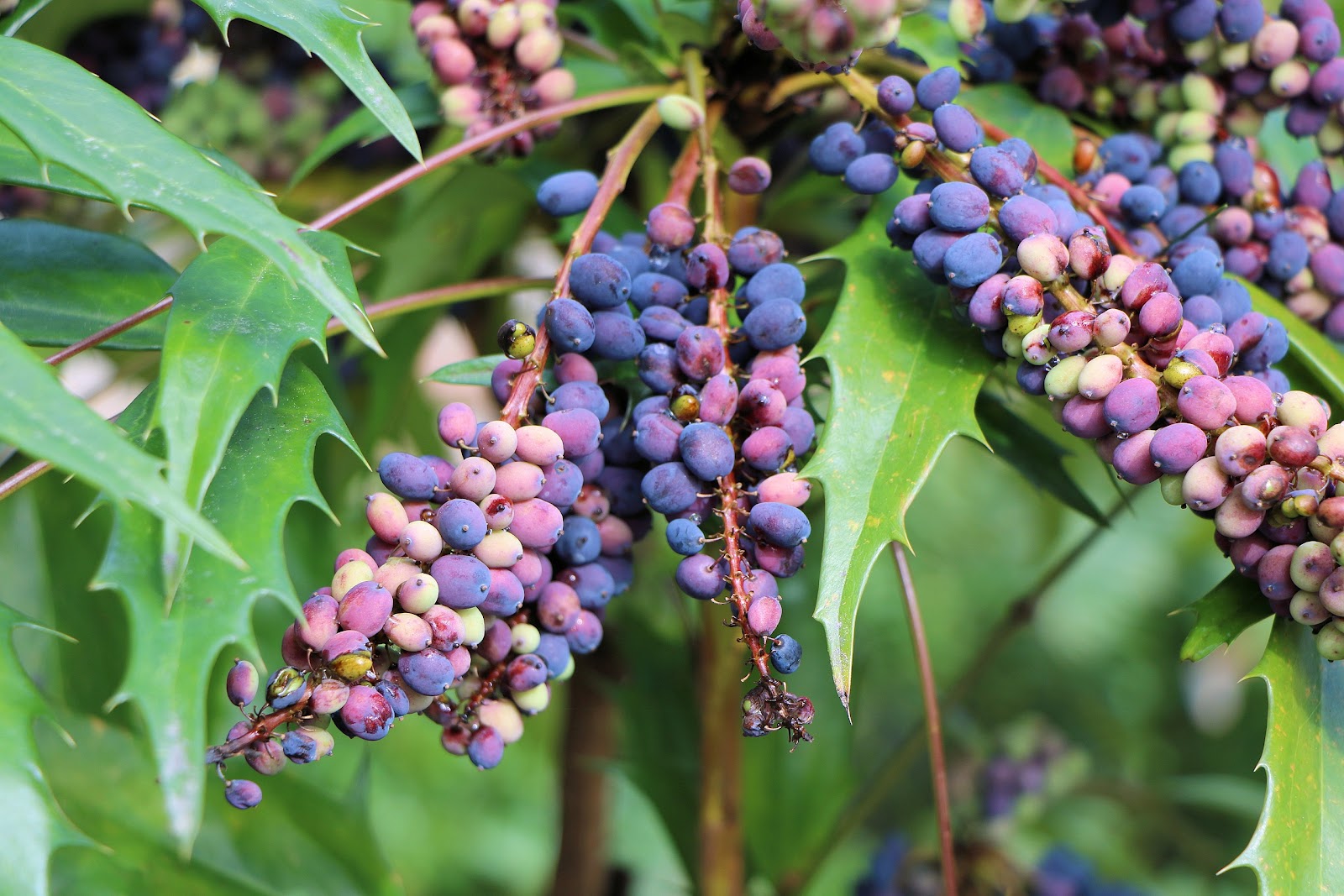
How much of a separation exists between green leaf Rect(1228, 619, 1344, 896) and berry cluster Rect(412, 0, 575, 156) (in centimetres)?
44

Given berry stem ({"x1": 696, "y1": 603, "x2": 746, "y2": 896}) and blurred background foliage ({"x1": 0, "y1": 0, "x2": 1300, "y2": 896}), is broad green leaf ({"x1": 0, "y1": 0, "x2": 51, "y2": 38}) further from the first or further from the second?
berry stem ({"x1": 696, "y1": 603, "x2": 746, "y2": 896})

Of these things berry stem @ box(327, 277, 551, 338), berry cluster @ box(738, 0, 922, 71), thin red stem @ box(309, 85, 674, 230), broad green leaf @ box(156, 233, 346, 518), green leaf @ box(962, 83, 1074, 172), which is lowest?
berry stem @ box(327, 277, 551, 338)

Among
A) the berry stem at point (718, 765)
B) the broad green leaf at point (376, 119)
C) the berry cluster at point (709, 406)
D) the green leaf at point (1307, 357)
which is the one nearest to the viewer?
the berry cluster at point (709, 406)

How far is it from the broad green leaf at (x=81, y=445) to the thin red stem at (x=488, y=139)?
17 cm

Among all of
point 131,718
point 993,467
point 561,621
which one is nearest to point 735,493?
point 561,621

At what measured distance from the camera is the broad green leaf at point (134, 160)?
37 centimetres

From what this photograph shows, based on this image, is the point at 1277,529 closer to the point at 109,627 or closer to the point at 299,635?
the point at 299,635

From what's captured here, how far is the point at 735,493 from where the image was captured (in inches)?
17.0

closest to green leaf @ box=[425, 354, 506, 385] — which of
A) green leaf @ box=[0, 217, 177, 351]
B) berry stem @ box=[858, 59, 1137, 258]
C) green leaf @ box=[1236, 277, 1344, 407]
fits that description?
green leaf @ box=[0, 217, 177, 351]

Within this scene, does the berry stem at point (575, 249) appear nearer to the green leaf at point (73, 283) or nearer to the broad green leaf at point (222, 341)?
the broad green leaf at point (222, 341)

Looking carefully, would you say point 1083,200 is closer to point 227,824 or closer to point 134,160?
point 134,160

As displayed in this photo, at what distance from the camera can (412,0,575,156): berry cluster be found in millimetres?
563

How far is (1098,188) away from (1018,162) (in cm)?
10

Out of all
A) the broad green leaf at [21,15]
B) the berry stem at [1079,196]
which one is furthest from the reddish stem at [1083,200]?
the broad green leaf at [21,15]
